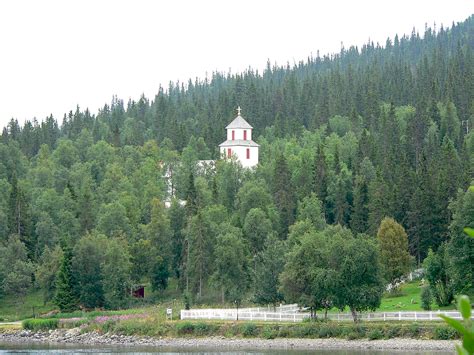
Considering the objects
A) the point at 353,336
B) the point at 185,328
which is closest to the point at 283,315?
the point at 185,328

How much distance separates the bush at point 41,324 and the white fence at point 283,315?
1207 centimetres

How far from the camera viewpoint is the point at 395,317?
60.2 m

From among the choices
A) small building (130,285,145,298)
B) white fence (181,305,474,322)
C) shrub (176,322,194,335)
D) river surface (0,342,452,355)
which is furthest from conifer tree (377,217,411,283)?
small building (130,285,145,298)

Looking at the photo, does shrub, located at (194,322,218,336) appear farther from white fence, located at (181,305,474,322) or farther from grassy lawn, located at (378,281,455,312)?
grassy lawn, located at (378,281,455,312)

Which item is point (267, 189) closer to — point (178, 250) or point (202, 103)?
point (178, 250)

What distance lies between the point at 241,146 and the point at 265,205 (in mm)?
24744

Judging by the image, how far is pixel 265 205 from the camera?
341ft

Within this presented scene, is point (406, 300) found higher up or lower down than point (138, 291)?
lower down

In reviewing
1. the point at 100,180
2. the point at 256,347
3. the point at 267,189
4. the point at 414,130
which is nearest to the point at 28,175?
the point at 100,180

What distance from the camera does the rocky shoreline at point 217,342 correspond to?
5588 cm

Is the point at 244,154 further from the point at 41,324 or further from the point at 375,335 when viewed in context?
the point at 375,335

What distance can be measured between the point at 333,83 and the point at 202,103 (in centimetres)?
3004

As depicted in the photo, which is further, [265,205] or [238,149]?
[238,149]

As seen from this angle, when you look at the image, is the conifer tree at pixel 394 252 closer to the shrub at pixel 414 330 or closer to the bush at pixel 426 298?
the bush at pixel 426 298
